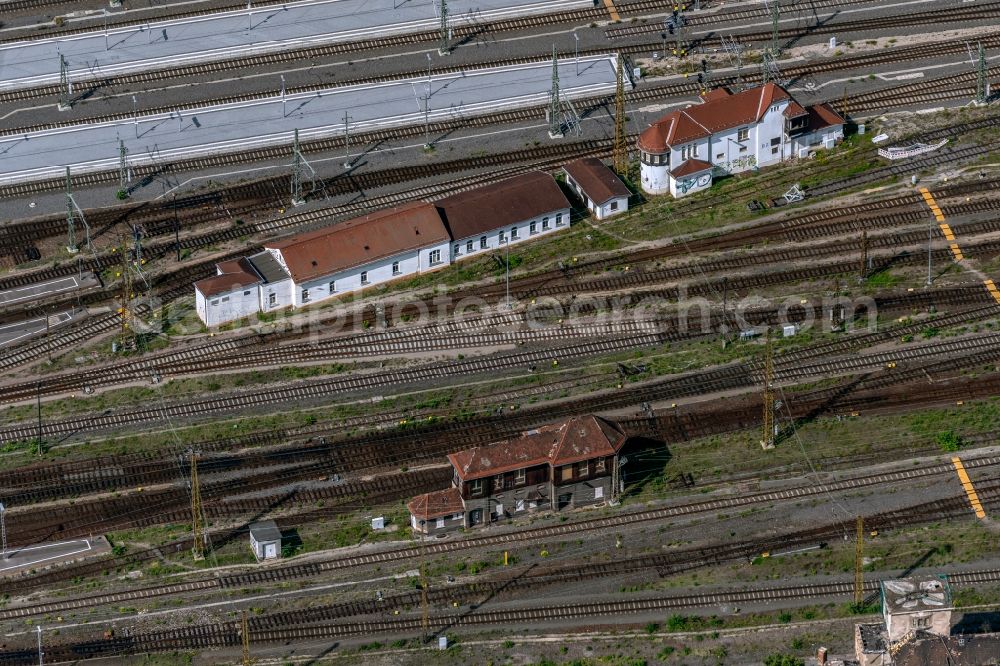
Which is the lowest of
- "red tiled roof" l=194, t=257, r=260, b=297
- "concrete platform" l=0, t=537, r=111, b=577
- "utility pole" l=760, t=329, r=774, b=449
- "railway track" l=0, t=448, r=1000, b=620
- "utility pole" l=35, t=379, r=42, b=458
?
"railway track" l=0, t=448, r=1000, b=620

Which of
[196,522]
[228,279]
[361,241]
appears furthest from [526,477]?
[228,279]

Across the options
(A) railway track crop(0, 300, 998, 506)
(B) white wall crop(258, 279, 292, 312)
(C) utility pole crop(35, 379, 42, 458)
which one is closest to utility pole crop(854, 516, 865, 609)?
(A) railway track crop(0, 300, 998, 506)

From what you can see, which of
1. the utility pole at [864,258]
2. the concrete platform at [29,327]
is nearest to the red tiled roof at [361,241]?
the concrete platform at [29,327]

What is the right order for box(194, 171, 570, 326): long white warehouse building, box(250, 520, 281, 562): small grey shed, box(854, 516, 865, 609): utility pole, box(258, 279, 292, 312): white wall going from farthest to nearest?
1. box(258, 279, 292, 312): white wall
2. box(194, 171, 570, 326): long white warehouse building
3. box(250, 520, 281, 562): small grey shed
4. box(854, 516, 865, 609): utility pole

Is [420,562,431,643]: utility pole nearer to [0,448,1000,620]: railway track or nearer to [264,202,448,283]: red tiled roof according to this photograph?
[0,448,1000,620]: railway track

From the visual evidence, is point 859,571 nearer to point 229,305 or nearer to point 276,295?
point 276,295

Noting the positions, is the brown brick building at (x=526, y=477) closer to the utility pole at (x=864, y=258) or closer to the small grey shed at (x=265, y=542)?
the small grey shed at (x=265, y=542)

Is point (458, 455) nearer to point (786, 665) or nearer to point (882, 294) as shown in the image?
point (786, 665)

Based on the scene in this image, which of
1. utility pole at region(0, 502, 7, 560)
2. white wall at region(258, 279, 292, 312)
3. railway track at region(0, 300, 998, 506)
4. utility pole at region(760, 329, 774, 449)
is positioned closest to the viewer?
utility pole at region(0, 502, 7, 560)
